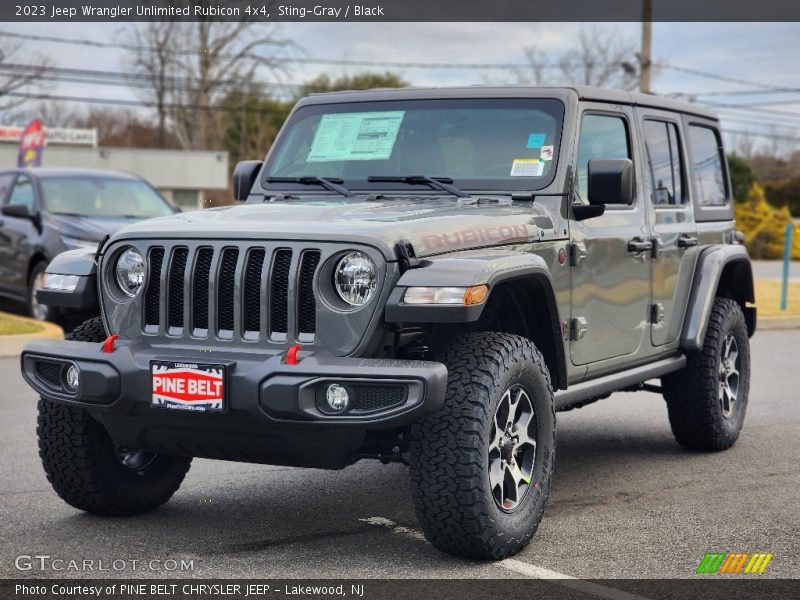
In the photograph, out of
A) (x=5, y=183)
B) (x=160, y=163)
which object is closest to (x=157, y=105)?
(x=160, y=163)

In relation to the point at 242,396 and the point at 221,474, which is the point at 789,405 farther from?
the point at 242,396

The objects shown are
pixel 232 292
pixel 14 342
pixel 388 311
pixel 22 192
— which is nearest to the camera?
pixel 388 311

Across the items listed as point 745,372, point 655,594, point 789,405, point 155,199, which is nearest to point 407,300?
point 655,594

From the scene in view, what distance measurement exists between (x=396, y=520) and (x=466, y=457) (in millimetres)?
1118

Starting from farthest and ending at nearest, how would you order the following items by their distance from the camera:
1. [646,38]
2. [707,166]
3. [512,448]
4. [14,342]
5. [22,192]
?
[646,38], [22,192], [14,342], [707,166], [512,448]

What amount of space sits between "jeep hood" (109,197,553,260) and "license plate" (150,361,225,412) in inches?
22.0

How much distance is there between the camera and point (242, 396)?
4.55 metres

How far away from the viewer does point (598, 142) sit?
6363 millimetres

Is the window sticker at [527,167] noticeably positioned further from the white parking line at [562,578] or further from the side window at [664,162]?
the white parking line at [562,578]

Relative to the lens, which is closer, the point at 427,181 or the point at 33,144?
the point at 427,181

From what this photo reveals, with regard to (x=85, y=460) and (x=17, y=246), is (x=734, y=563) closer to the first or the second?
(x=85, y=460)

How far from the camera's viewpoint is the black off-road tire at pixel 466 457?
4.60 meters

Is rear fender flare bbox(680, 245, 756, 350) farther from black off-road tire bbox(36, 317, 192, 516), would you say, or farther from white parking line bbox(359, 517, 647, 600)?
black off-road tire bbox(36, 317, 192, 516)

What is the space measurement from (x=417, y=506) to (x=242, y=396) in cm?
81
